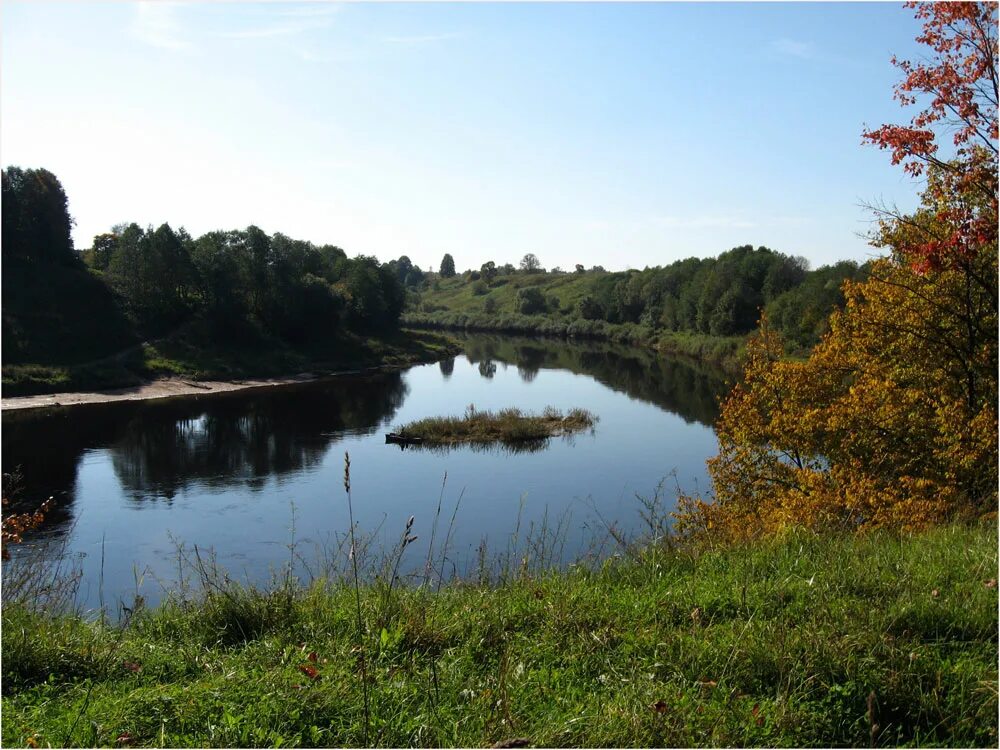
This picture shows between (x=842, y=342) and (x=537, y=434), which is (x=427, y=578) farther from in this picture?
(x=537, y=434)

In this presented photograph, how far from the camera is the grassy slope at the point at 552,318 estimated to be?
71062 mm

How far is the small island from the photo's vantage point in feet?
110

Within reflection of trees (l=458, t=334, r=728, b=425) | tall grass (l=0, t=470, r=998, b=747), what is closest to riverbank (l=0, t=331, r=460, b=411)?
reflection of trees (l=458, t=334, r=728, b=425)

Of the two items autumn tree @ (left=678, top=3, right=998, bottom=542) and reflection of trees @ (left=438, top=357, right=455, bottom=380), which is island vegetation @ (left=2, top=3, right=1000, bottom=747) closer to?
autumn tree @ (left=678, top=3, right=998, bottom=542)

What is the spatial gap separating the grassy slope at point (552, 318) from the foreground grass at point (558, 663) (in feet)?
189

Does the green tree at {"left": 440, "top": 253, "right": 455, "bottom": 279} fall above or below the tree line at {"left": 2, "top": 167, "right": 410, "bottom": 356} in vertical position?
above

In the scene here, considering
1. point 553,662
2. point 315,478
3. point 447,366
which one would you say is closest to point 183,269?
point 447,366

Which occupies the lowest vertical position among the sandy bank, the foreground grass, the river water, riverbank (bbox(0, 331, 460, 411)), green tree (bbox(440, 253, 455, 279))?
the river water

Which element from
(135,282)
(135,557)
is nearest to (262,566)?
(135,557)

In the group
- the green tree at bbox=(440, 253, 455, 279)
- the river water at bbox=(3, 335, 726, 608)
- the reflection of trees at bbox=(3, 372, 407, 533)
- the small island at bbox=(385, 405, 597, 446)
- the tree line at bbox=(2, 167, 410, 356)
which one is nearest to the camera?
the river water at bbox=(3, 335, 726, 608)

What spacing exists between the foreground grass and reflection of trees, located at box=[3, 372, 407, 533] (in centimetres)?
1827

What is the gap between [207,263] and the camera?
190ft

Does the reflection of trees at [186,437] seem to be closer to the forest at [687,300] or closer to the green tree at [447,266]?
the forest at [687,300]

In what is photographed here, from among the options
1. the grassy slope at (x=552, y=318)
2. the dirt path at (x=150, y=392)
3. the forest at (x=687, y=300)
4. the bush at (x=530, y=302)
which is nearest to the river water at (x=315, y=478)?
the dirt path at (x=150, y=392)
